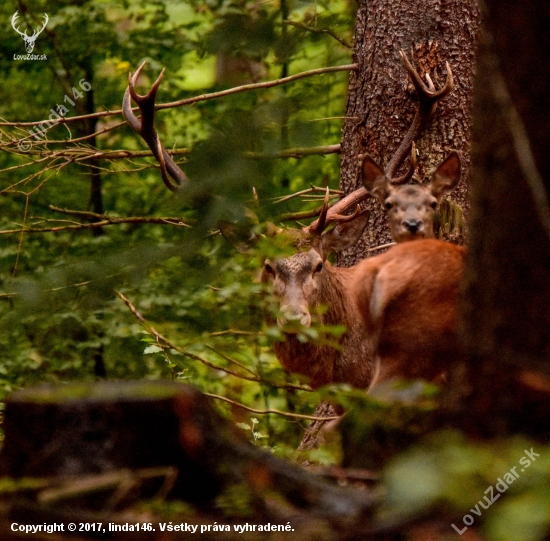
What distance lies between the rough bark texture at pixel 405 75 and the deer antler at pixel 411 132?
0.14 m

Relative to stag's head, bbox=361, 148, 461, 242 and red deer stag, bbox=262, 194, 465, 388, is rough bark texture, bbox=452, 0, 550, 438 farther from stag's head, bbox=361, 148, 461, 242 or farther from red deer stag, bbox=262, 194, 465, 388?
stag's head, bbox=361, 148, 461, 242

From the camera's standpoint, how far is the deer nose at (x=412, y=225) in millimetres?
5801

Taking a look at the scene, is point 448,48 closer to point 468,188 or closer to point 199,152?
point 468,188

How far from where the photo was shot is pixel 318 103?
3.47m

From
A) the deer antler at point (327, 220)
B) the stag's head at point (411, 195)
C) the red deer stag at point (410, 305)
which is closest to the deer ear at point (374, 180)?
the stag's head at point (411, 195)

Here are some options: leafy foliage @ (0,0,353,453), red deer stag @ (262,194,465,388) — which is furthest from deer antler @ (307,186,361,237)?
red deer stag @ (262,194,465,388)

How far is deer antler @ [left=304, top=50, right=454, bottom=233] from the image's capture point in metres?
6.25

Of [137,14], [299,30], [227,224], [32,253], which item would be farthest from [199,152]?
[137,14]

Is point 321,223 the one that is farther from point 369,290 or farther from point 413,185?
point 369,290

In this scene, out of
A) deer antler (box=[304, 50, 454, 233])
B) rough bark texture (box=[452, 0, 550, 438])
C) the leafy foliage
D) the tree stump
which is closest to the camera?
rough bark texture (box=[452, 0, 550, 438])

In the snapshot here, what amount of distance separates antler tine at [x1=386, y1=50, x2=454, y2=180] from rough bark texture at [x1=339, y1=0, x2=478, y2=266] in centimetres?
14

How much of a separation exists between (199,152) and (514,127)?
3.02ft

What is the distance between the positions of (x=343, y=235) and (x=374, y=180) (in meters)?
0.55

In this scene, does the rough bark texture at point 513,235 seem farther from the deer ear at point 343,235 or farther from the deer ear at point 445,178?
the deer ear at point 343,235
